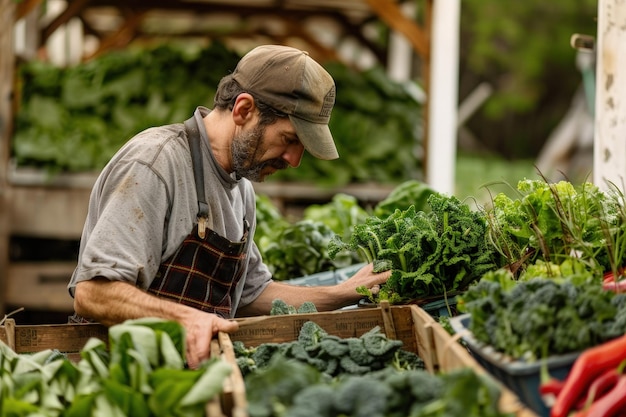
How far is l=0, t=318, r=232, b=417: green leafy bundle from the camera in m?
2.45

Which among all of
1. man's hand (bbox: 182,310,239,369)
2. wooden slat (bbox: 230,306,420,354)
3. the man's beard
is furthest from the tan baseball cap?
man's hand (bbox: 182,310,239,369)

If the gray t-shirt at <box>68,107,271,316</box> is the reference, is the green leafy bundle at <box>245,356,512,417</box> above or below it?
below

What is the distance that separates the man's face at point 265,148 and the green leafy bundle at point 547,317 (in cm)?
122

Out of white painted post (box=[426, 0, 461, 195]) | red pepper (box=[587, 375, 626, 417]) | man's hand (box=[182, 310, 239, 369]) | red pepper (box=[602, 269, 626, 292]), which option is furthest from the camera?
white painted post (box=[426, 0, 461, 195])

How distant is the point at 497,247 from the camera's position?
131 inches

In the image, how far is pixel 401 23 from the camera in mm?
8172

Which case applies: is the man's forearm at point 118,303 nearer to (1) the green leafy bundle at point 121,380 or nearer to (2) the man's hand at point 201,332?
(2) the man's hand at point 201,332

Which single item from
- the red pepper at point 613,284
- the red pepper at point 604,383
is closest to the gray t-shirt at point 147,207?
the red pepper at point 613,284

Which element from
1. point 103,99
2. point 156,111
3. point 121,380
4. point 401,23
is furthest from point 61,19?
point 121,380

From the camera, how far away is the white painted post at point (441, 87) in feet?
27.4

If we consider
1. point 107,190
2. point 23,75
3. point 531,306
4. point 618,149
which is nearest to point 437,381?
point 531,306

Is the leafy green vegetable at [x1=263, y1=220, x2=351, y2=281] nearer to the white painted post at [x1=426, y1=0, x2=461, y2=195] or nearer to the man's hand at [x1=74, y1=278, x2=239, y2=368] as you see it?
the man's hand at [x1=74, y1=278, x2=239, y2=368]

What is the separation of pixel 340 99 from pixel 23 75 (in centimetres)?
323

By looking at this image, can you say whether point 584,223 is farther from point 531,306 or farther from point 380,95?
point 380,95
